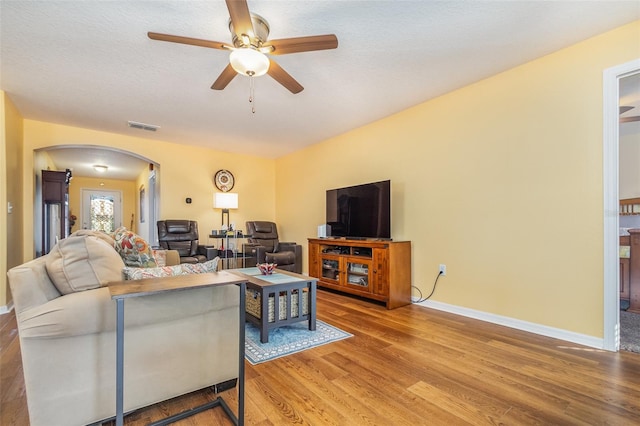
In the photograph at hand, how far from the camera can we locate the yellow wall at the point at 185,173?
13.4 ft

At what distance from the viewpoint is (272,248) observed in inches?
216

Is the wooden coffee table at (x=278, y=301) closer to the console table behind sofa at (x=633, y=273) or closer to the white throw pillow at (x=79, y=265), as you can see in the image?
the white throw pillow at (x=79, y=265)

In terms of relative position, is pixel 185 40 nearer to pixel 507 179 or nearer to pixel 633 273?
pixel 507 179

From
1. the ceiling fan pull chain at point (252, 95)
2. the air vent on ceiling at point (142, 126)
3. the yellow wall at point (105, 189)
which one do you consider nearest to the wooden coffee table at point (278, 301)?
the ceiling fan pull chain at point (252, 95)

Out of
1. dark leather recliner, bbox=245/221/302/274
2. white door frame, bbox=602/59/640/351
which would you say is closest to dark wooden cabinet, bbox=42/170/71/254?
dark leather recliner, bbox=245/221/302/274

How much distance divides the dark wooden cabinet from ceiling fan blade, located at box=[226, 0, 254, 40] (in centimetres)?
478

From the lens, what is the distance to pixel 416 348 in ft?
7.50

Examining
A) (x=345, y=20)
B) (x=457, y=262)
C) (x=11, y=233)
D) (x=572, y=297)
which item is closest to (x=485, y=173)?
(x=457, y=262)

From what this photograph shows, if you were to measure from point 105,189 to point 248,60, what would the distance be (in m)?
8.99

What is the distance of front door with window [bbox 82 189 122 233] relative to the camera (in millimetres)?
8492

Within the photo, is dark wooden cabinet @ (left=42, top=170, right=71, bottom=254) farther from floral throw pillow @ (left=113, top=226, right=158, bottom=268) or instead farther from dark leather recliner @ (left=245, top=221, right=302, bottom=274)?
floral throw pillow @ (left=113, top=226, right=158, bottom=268)

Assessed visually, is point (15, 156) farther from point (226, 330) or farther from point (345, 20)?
point (345, 20)

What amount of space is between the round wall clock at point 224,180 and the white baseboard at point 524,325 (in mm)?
4142

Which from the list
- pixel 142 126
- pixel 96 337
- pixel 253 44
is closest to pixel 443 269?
pixel 253 44
